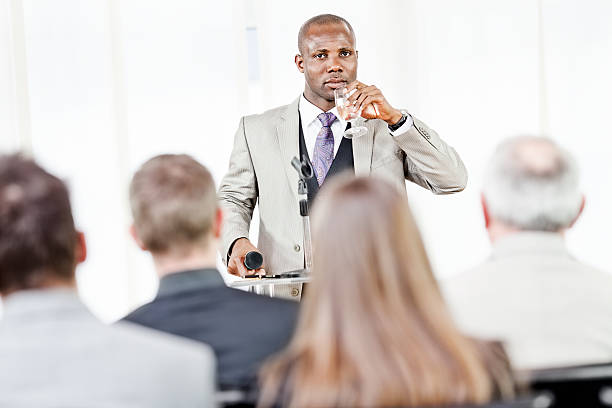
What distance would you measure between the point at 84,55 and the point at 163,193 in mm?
3405

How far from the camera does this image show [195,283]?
5.73ft

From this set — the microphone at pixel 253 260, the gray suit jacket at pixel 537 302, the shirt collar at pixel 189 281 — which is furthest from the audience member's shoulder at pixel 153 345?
the microphone at pixel 253 260

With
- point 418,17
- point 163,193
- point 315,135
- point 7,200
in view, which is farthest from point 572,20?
point 7,200

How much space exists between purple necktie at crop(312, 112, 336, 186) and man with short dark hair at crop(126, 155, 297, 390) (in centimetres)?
158

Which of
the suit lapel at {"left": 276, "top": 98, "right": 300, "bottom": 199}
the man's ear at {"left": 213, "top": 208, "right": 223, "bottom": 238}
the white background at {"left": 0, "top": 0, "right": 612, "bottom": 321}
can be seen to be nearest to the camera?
the man's ear at {"left": 213, "top": 208, "right": 223, "bottom": 238}

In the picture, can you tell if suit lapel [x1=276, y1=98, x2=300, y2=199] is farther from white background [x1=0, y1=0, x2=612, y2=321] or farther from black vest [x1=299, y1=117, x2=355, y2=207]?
white background [x1=0, y1=0, x2=612, y2=321]

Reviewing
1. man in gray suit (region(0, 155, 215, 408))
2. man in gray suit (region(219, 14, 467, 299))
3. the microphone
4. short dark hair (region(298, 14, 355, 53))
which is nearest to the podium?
the microphone

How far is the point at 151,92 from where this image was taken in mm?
5012

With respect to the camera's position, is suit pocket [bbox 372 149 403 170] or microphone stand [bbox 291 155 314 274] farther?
suit pocket [bbox 372 149 403 170]

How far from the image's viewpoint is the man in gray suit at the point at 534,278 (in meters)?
1.72

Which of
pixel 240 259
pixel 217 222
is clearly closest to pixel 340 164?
pixel 240 259

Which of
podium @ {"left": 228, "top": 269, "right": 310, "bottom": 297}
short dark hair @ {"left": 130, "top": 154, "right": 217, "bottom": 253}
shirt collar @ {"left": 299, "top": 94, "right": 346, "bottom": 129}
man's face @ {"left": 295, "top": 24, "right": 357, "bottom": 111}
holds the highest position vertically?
man's face @ {"left": 295, "top": 24, "right": 357, "bottom": 111}

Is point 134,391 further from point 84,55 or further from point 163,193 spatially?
point 84,55

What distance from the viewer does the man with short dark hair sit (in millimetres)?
1626
